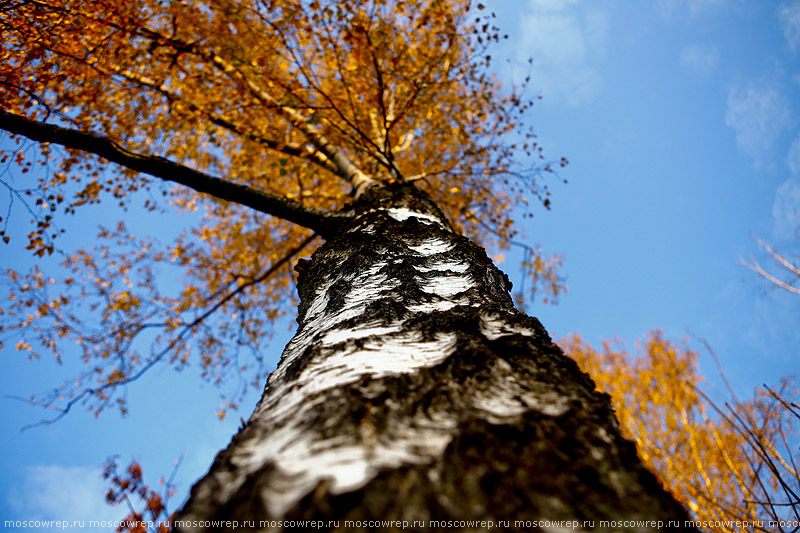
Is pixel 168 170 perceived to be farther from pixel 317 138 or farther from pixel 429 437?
pixel 429 437

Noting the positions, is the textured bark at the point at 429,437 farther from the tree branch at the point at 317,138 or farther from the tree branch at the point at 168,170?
the tree branch at the point at 317,138

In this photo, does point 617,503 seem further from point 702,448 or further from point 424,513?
point 702,448

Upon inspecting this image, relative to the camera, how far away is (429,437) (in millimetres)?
596

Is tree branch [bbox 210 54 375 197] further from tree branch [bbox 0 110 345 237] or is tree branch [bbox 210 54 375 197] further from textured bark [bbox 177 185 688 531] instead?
textured bark [bbox 177 185 688 531]

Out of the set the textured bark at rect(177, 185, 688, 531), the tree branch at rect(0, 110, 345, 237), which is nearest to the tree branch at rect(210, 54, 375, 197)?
the tree branch at rect(0, 110, 345, 237)

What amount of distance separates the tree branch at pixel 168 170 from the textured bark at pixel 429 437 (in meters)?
1.70

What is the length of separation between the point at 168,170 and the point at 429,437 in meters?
2.94

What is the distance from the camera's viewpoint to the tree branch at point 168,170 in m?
2.50

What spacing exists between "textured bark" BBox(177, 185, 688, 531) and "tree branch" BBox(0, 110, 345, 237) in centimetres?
170

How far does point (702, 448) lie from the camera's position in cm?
842

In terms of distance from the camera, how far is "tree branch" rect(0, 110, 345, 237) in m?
2.50

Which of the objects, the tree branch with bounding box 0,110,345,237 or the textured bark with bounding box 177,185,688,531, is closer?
the textured bark with bounding box 177,185,688,531

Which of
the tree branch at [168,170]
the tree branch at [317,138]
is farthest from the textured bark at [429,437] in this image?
the tree branch at [317,138]

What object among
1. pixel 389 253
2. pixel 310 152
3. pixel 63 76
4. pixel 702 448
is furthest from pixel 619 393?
pixel 63 76
